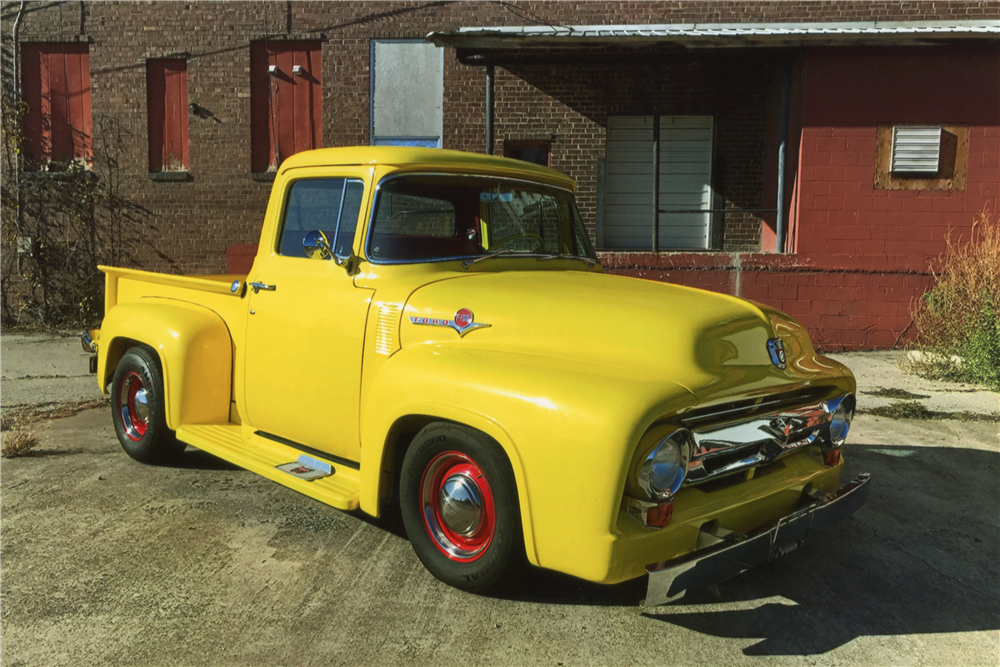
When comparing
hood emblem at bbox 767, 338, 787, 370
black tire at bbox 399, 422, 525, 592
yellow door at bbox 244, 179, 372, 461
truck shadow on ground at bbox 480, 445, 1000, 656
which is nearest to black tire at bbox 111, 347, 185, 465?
yellow door at bbox 244, 179, 372, 461

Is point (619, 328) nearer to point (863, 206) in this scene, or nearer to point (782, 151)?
point (863, 206)

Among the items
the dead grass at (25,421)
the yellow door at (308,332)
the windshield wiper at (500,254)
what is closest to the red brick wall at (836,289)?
the windshield wiper at (500,254)

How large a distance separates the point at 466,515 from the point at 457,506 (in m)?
0.05

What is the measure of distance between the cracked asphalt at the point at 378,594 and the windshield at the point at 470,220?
148 centimetres

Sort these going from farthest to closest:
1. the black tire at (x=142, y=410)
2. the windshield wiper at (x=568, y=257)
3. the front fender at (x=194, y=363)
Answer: the black tire at (x=142, y=410)
the front fender at (x=194, y=363)
the windshield wiper at (x=568, y=257)

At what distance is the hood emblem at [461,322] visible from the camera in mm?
3434

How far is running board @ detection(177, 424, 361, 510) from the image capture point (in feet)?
11.9

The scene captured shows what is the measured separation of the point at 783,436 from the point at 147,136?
502 inches

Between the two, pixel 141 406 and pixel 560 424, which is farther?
pixel 141 406

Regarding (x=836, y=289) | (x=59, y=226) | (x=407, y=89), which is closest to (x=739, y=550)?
(x=836, y=289)

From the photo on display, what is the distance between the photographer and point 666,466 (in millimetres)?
2818

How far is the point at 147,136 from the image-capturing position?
13266 mm

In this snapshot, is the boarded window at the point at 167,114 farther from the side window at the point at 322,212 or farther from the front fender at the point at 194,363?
the side window at the point at 322,212

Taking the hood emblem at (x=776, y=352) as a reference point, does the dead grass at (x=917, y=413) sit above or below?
below
